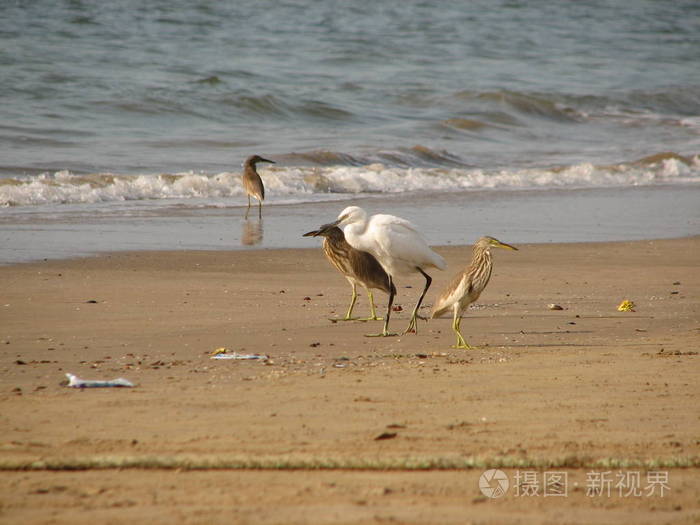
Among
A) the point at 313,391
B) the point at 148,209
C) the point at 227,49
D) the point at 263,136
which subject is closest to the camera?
the point at 313,391

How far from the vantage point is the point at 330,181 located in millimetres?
18484

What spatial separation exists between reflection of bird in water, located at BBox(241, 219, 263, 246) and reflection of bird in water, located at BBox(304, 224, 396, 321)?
3.83 meters

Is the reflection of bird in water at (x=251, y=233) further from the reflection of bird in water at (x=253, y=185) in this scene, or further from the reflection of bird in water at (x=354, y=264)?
the reflection of bird in water at (x=354, y=264)

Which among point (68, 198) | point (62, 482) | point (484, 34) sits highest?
point (484, 34)

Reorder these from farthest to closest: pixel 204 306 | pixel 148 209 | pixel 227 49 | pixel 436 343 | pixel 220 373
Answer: pixel 227 49 → pixel 148 209 → pixel 204 306 → pixel 436 343 → pixel 220 373

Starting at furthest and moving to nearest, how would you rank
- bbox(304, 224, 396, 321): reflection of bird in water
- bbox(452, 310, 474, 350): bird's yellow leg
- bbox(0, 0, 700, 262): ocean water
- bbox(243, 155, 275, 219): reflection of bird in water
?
bbox(0, 0, 700, 262): ocean water, bbox(243, 155, 275, 219): reflection of bird in water, bbox(304, 224, 396, 321): reflection of bird in water, bbox(452, 310, 474, 350): bird's yellow leg

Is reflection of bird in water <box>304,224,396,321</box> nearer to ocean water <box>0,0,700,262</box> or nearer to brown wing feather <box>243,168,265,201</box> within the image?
ocean water <box>0,0,700,262</box>

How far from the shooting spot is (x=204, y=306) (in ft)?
27.7

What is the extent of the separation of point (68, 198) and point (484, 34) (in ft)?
90.0

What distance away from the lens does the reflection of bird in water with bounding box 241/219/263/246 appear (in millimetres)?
12285

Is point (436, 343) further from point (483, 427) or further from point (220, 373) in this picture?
point (483, 427)

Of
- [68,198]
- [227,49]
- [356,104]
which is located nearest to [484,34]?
[227,49]

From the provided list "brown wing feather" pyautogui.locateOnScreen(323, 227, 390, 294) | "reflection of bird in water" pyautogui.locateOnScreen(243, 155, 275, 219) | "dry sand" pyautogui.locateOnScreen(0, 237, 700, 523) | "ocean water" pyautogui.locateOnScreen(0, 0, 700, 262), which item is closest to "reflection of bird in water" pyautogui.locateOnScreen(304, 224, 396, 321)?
"brown wing feather" pyautogui.locateOnScreen(323, 227, 390, 294)

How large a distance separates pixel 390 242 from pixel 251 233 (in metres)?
5.42
